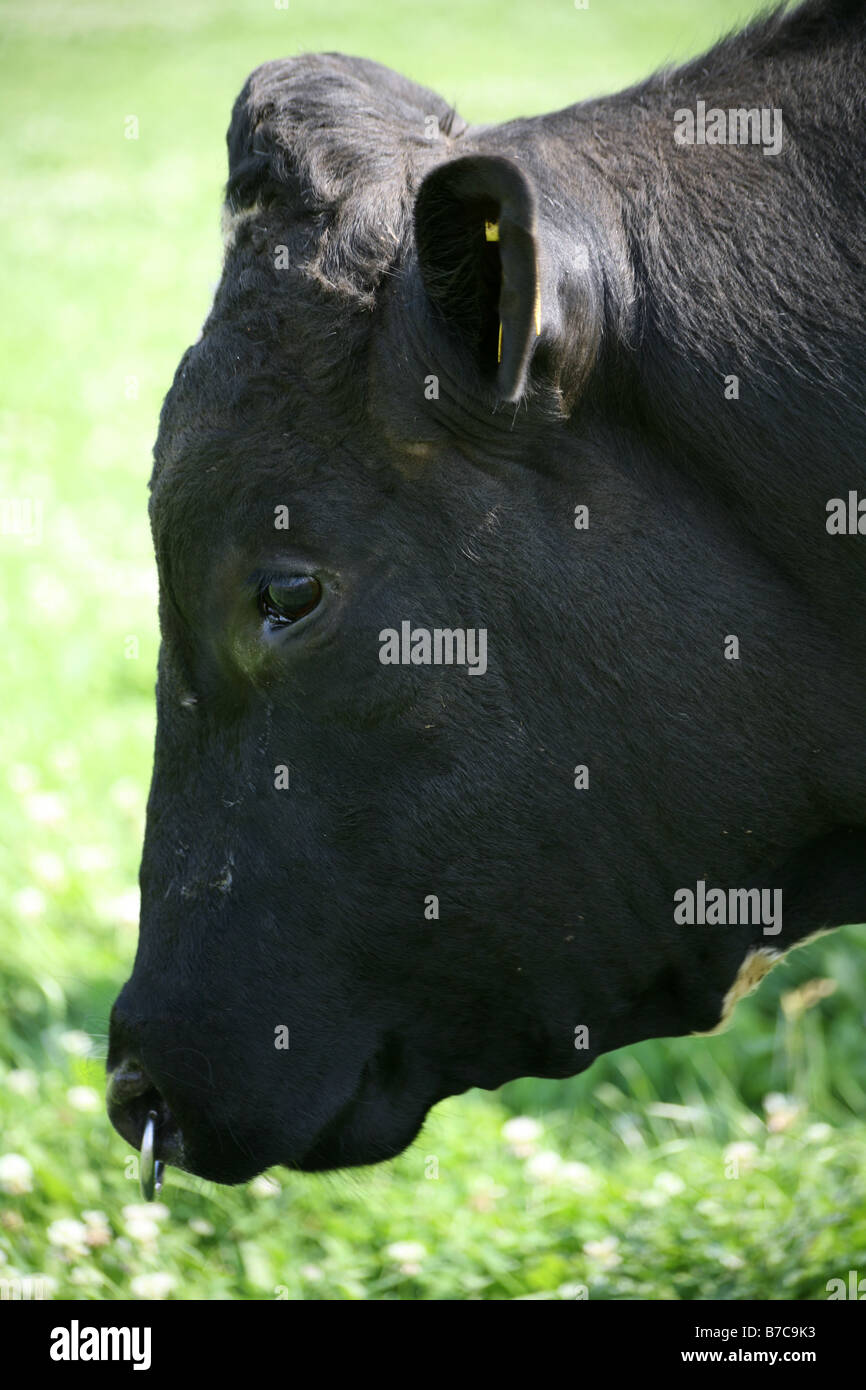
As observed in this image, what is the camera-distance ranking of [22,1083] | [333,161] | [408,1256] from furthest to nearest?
[22,1083] < [408,1256] < [333,161]

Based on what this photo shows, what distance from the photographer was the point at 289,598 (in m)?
2.51

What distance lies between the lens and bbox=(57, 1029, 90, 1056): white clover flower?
4.32 metres

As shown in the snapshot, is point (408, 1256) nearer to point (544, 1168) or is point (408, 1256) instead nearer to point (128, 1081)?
point (544, 1168)

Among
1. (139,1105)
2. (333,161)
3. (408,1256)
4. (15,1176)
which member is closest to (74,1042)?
(15,1176)

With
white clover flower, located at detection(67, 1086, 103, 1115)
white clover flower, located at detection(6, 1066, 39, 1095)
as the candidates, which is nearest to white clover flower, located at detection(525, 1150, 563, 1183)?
white clover flower, located at detection(67, 1086, 103, 1115)

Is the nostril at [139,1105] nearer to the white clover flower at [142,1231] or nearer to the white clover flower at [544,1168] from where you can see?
the white clover flower at [142,1231]

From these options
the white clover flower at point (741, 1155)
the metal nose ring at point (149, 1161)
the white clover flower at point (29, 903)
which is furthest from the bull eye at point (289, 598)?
the white clover flower at point (29, 903)

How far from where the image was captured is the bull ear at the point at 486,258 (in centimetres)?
207

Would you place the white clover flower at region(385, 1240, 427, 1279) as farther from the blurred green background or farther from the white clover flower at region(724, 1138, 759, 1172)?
the white clover flower at region(724, 1138, 759, 1172)

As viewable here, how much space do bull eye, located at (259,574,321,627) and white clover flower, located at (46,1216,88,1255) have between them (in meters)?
1.84

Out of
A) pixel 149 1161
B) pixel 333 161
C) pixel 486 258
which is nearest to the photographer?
pixel 486 258

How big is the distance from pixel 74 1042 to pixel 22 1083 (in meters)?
0.19

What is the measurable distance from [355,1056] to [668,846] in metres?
0.72
